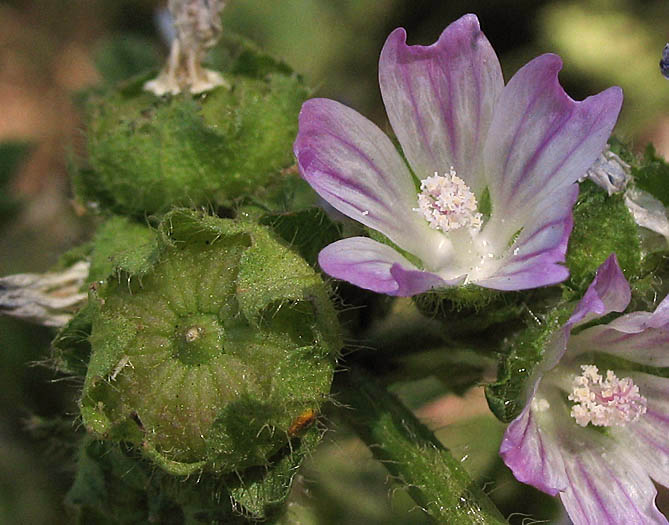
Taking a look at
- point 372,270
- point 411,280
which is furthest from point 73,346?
point 411,280

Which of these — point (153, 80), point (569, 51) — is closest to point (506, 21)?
point (569, 51)

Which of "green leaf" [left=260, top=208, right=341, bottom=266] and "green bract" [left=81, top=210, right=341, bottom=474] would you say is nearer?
"green bract" [left=81, top=210, right=341, bottom=474]

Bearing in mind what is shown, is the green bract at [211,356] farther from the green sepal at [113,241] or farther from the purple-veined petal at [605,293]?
the purple-veined petal at [605,293]

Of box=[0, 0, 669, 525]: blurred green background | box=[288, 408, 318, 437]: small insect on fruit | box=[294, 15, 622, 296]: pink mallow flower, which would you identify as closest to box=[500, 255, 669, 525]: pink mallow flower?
box=[294, 15, 622, 296]: pink mallow flower

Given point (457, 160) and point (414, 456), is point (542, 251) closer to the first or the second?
point (457, 160)

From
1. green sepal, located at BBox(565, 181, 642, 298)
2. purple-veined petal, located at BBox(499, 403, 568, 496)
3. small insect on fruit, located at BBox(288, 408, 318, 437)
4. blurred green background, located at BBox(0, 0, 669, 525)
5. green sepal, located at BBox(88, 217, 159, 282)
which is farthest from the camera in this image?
blurred green background, located at BBox(0, 0, 669, 525)

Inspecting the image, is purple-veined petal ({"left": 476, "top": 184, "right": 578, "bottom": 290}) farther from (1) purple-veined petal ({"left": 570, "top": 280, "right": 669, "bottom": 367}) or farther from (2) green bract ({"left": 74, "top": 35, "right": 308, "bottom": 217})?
(2) green bract ({"left": 74, "top": 35, "right": 308, "bottom": 217})

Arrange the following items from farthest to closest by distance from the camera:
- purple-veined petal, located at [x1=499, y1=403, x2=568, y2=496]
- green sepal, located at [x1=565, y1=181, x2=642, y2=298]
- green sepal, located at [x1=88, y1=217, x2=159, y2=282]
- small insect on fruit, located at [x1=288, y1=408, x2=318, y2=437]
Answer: green sepal, located at [x1=88, y1=217, x2=159, y2=282] → green sepal, located at [x1=565, y1=181, x2=642, y2=298] → small insect on fruit, located at [x1=288, y1=408, x2=318, y2=437] → purple-veined petal, located at [x1=499, y1=403, x2=568, y2=496]
